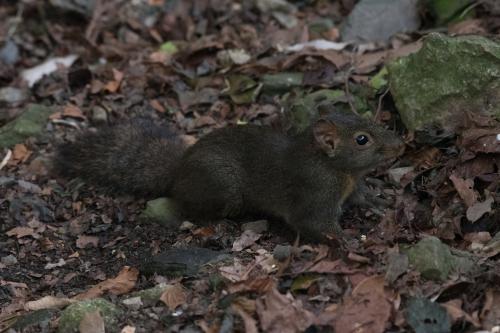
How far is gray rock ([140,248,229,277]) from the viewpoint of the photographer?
6.14 meters

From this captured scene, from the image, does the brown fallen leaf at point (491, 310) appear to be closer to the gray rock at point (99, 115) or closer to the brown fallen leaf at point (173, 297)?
the brown fallen leaf at point (173, 297)

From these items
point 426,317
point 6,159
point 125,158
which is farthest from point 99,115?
point 426,317

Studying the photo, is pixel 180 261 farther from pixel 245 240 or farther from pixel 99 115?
pixel 99 115

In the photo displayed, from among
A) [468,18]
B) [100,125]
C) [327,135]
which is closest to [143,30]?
[100,125]

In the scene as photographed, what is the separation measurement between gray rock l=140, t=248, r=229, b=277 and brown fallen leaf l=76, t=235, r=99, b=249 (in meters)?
0.98

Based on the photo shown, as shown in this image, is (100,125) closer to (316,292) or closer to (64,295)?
(64,295)

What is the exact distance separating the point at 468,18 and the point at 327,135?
337cm

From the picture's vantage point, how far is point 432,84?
24.4 ft

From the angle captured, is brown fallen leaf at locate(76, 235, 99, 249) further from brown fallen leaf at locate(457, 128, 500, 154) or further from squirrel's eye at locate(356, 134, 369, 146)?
brown fallen leaf at locate(457, 128, 500, 154)

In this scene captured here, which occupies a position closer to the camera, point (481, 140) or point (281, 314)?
point (281, 314)

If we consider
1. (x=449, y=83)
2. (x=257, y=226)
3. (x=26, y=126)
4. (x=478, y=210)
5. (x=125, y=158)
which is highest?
(x=449, y=83)

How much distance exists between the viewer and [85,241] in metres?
7.25

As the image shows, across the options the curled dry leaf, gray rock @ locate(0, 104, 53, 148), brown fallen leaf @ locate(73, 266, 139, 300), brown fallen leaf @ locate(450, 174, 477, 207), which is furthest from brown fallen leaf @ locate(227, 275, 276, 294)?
gray rock @ locate(0, 104, 53, 148)

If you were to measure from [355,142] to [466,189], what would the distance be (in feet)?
3.06
